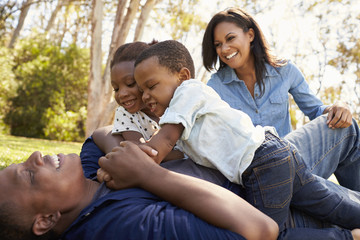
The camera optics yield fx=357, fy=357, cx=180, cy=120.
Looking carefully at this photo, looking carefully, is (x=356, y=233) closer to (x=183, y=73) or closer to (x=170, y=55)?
(x=183, y=73)

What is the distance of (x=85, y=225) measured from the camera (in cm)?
176

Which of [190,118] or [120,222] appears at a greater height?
[190,118]

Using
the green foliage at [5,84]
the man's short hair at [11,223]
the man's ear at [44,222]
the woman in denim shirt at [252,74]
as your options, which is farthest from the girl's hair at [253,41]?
the green foliage at [5,84]

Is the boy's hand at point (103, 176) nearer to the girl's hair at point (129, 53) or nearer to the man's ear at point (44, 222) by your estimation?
the man's ear at point (44, 222)

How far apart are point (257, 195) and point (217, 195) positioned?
48cm

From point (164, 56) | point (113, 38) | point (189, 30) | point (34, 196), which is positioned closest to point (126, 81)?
point (164, 56)

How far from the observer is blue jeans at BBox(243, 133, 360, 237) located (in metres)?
2.11

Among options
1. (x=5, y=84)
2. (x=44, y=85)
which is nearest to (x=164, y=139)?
(x=5, y=84)

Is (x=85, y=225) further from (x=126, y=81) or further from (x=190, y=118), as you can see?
(x=126, y=81)

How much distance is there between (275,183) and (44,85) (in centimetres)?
1569

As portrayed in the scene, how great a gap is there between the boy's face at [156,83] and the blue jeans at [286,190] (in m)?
0.74

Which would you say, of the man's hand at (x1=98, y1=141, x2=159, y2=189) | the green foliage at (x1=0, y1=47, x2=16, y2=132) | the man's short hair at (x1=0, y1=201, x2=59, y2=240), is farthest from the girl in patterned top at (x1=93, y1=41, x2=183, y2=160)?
the green foliage at (x1=0, y1=47, x2=16, y2=132)

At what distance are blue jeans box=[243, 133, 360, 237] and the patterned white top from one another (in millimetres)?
1186

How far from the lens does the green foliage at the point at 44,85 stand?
15688 millimetres
